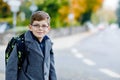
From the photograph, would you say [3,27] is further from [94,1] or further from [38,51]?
[94,1]

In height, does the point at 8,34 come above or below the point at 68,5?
below

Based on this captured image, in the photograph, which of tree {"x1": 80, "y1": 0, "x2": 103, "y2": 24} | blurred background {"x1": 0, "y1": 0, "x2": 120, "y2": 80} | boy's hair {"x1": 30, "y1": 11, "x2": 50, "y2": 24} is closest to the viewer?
boy's hair {"x1": 30, "y1": 11, "x2": 50, "y2": 24}

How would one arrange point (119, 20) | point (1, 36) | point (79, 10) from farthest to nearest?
point (119, 20) < point (79, 10) < point (1, 36)

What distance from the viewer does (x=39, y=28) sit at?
194 inches

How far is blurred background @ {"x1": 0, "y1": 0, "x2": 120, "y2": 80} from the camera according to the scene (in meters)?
14.9

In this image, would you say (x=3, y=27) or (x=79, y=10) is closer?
(x=3, y=27)

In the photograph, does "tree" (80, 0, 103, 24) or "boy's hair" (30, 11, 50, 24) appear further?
"tree" (80, 0, 103, 24)

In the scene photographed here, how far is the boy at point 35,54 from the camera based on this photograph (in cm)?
486

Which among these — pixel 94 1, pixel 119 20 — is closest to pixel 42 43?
pixel 94 1

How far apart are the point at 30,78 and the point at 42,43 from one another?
0.37 meters

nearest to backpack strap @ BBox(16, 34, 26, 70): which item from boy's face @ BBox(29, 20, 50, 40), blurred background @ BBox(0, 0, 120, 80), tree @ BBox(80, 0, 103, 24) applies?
boy's face @ BBox(29, 20, 50, 40)

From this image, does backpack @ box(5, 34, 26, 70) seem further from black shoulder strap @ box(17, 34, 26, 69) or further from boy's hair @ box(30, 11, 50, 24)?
boy's hair @ box(30, 11, 50, 24)

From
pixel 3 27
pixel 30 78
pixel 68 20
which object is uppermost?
pixel 68 20

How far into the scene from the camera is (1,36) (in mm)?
29453
